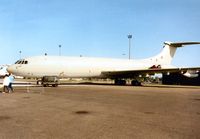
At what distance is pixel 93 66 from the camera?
4328 centimetres

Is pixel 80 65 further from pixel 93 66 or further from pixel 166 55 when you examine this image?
pixel 166 55

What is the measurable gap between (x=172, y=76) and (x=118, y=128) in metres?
59.9

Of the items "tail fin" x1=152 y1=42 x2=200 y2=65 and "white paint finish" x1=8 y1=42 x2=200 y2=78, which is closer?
"white paint finish" x1=8 y1=42 x2=200 y2=78

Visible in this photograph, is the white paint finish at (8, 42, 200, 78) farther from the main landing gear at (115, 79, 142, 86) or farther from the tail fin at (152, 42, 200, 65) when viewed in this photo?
the main landing gear at (115, 79, 142, 86)

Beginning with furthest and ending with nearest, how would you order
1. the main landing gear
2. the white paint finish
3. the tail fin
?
the tail fin → the main landing gear → the white paint finish

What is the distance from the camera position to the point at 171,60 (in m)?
52.9

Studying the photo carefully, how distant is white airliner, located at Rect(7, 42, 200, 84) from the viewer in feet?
125

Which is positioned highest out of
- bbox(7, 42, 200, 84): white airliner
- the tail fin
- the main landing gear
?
the tail fin

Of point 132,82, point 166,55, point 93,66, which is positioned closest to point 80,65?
point 93,66

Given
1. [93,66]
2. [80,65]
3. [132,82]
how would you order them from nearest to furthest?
[80,65]
[93,66]
[132,82]

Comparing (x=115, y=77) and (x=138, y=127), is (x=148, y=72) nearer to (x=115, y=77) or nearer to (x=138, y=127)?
(x=115, y=77)

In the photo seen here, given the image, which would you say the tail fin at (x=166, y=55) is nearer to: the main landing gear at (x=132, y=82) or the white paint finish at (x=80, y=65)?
the white paint finish at (x=80, y=65)

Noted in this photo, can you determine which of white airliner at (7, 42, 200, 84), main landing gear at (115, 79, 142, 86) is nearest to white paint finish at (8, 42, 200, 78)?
white airliner at (7, 42, 200, 84)

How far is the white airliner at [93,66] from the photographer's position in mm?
38000
